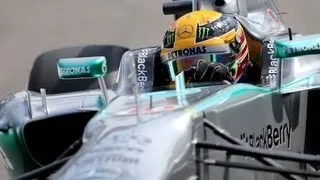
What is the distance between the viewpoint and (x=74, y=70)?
3.62 metres

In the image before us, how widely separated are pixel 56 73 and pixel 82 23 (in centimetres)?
413

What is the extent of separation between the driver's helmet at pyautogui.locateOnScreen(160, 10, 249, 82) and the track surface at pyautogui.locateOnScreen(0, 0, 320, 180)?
4.85 metres

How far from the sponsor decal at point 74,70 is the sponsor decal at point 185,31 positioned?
0.56m

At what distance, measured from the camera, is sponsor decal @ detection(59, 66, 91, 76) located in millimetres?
3549

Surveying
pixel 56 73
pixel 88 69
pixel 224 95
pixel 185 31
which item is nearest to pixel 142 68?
pixel 185 31

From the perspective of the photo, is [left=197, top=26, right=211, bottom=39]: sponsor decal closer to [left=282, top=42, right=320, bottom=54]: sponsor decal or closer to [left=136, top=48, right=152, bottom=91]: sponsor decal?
[left=136, top=48, right=152, bottom=91]: sponsor decal

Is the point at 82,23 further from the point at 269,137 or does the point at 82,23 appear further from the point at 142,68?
the point at 269,137

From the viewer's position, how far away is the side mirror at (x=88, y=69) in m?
3.51

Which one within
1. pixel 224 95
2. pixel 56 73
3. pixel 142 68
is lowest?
pixel 56 73

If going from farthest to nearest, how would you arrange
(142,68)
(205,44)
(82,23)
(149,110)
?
(82,23) → (142,68) → (205,44) → (149,110)

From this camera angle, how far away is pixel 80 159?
268 centimetres

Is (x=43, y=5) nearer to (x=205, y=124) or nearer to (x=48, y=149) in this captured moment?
(x=48, y=149)

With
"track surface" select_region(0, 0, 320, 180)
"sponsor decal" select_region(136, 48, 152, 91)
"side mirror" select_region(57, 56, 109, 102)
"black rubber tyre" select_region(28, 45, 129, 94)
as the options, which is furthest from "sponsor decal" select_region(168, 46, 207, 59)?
"track surface" select_region(0, 0, 320, 180)

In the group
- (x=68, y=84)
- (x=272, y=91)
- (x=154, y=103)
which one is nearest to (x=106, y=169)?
(x=154, y=103)
